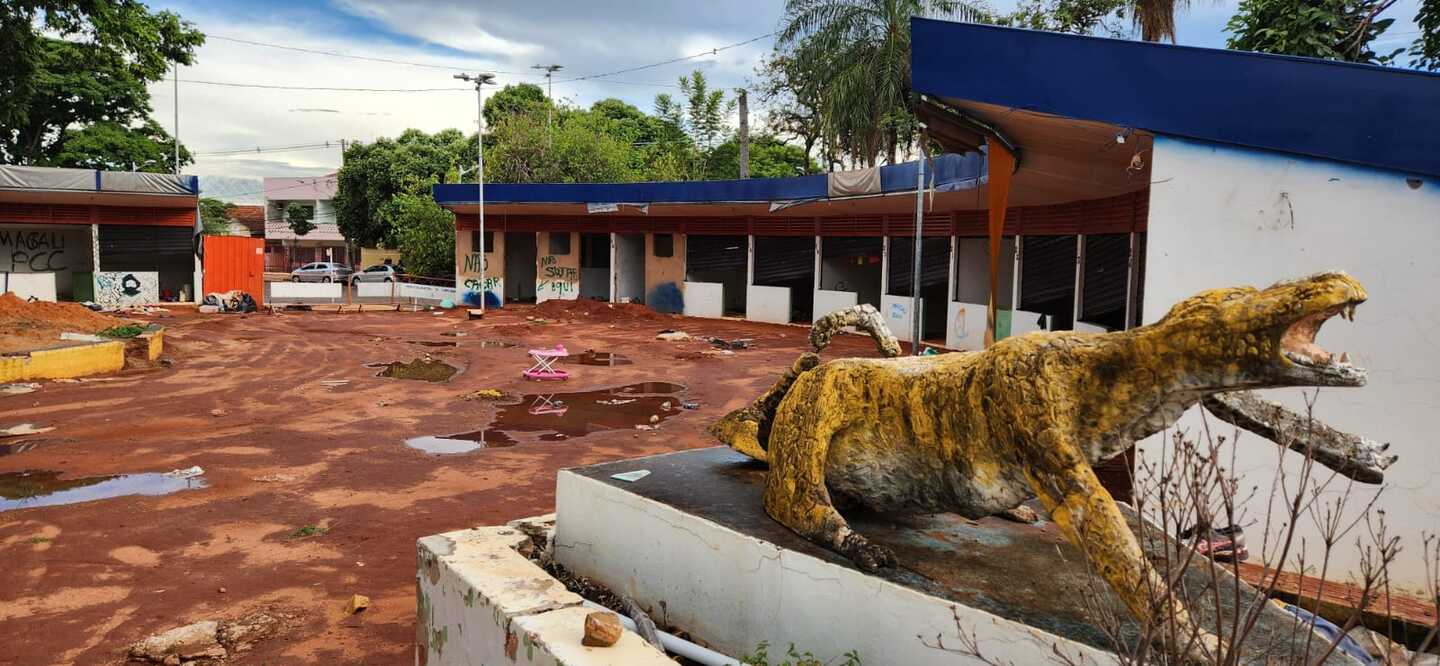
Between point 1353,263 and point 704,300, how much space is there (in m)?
23.8

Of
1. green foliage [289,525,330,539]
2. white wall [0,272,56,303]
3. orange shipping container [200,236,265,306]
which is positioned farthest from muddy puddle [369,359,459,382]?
white wall [0,272,56,303]

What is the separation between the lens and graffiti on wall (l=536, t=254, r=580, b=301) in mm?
32812

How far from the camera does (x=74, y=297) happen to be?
3047 centimetres

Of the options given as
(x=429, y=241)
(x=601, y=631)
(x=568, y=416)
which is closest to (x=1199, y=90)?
(x=601, y=631)

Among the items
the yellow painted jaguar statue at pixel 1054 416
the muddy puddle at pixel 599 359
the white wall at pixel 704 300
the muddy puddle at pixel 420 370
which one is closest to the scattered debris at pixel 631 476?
the yellow painted jaguar statue at pixel 1054 416

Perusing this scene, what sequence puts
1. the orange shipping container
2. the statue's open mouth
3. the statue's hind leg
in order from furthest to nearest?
the orange shipping container
the statue's hind leg
the statue's open mouth

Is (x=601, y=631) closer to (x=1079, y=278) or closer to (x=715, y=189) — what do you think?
(x=1079, y=278)

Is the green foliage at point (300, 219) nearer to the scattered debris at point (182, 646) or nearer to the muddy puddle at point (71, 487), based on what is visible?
the muddy puddle at point (71, 487)

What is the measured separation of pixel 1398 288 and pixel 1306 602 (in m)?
2.51

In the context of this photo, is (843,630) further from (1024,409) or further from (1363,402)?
(1363,402)

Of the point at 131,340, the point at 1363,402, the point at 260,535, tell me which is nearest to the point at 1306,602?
the point at 1363,402

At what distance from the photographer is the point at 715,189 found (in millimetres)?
26000

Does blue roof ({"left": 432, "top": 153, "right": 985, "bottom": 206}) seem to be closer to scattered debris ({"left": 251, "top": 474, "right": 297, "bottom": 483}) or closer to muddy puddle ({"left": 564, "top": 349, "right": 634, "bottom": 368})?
muddy puddle ({"left": 564, "top": 349, "right": 634, "bottom": 368})

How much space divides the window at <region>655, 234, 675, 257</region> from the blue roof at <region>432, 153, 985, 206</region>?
3.66 metres
